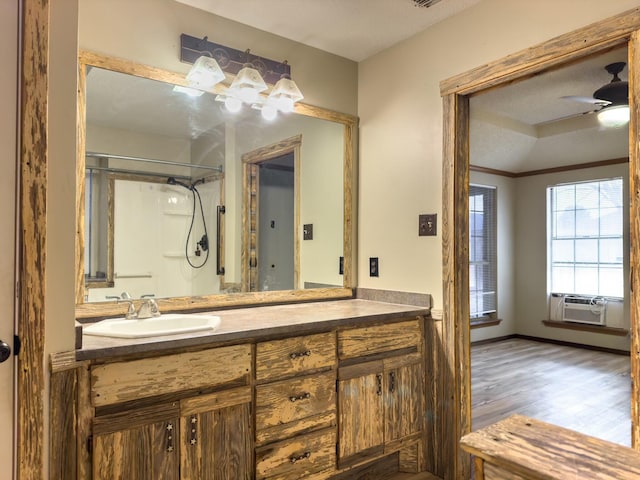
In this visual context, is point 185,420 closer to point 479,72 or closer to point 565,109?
point 479,72

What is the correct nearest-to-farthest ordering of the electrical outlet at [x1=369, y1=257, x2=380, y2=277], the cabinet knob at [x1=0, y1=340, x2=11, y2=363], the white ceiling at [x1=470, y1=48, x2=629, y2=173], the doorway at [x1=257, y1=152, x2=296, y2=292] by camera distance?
the cabinet knob at [x1=0, y1=340, x2=11, y2=363] → the doorway at [x1=257, y1=152, x2=296, y2=292] → the electrical outlet at [x1=369, y1=257, x2=380, y2=277] → the white ceiling at [x1=470, y1=48, x2=629, y2=173]

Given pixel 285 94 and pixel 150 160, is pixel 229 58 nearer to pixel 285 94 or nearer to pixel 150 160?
pixel 285 94

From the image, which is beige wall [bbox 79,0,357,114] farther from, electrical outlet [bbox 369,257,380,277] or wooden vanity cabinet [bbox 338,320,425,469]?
wooden vanity cabinet [bbox 338,320,425,469]

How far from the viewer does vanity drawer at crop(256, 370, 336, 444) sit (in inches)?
72.8

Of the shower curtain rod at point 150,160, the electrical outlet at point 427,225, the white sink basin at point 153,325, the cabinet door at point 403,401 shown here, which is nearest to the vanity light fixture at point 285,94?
the shower curtain rod at point 150,160

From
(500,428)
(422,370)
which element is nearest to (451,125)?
(422,370)

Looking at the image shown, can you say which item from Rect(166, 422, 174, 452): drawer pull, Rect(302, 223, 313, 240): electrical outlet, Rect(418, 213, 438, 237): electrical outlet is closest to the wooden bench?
Rect(166, 422, 174, 452): drawer pull

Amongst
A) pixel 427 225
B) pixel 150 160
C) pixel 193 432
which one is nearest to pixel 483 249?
pixel 427 225

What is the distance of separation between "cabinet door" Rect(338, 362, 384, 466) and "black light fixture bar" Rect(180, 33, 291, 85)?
5.59ft

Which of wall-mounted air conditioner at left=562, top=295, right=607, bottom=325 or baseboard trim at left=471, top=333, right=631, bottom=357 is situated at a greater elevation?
wall-mounted air conditioner at left=562, top=295, right=607, bottom=325

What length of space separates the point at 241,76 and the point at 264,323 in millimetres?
1335

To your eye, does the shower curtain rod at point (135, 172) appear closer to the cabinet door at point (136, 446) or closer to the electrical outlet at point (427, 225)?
the cabinet door at point (136, 446)

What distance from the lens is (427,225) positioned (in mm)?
2473

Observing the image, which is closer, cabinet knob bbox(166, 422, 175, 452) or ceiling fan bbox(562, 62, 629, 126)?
cabinet knob bbox(166, 422, 175, 452)
